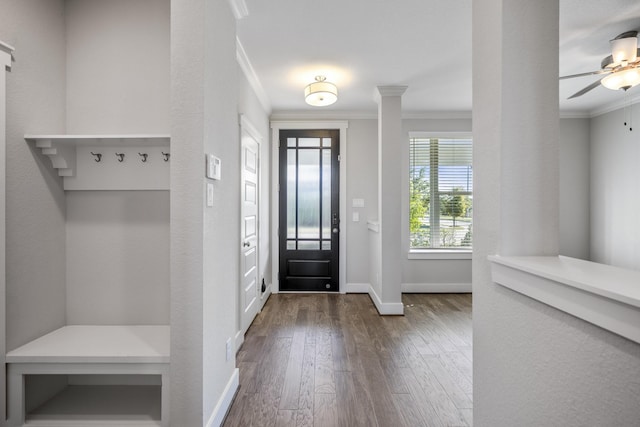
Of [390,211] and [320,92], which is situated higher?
[320,92]

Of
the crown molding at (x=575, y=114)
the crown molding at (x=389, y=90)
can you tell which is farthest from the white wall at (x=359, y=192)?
the crown molding at (x=575, y=114)

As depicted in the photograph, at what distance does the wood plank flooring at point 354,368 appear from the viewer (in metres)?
1.82

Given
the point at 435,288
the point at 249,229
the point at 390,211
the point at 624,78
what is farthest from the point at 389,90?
the point at 435,288

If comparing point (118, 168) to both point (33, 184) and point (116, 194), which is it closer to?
point (116, 194)

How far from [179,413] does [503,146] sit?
174 cm

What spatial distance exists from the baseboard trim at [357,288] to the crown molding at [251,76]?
265 cm

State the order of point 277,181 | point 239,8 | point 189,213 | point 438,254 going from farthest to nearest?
point 438,254 → point 277,181 → point 239,8 → point 189,213

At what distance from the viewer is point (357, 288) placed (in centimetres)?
449

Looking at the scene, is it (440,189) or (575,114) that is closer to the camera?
(575,114)

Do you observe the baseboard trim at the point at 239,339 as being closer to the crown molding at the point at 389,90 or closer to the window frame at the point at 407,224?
the window frame at the point at 407,224

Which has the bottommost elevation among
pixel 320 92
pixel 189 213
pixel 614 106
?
pixel 189 213

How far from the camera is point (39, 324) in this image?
167cm

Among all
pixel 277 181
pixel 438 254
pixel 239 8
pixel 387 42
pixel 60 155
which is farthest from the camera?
pixel 438 254

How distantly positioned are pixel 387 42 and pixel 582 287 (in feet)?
8.19
